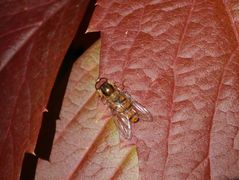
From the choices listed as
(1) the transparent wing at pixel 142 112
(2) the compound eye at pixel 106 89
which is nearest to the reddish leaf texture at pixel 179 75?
(1) the transparent wing at pixel 142 112

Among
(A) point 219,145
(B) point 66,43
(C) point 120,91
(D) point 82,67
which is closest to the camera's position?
(A) point 219,145

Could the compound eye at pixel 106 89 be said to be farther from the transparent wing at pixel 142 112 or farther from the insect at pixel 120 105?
the transparent wing at pixel 142 112

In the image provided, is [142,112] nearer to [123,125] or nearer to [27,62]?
[123,125]

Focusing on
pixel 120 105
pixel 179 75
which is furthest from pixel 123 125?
pixel 179 75

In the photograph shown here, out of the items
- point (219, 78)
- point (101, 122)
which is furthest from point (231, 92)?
point (101, 122)

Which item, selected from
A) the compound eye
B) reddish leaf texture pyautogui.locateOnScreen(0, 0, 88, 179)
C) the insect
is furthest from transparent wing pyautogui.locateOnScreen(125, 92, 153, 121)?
reddish leaf texture pyautogui.locateOnScreen(0, 0, 88, 179)

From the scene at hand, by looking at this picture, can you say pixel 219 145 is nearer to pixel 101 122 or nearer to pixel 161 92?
pixel 161 92
